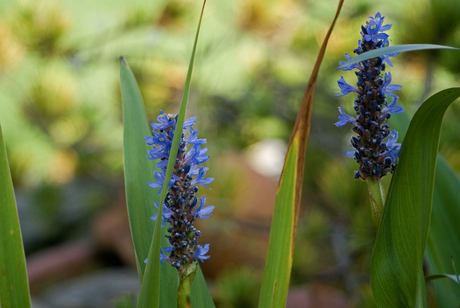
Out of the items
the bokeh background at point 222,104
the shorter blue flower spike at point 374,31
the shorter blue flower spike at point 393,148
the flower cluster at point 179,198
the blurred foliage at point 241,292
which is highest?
the bokeh background at point 222,104

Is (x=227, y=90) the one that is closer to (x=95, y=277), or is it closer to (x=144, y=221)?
(x=95, y=277)

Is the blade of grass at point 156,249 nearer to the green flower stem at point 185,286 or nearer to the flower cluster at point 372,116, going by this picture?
the green flower stem at point 185,286

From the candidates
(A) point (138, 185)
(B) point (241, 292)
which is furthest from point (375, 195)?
(B) point (241, 292)

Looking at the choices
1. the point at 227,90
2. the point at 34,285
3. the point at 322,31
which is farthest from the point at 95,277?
the point at 322,31

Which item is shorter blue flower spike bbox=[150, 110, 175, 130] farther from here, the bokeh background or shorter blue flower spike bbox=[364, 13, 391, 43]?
the bokeh background

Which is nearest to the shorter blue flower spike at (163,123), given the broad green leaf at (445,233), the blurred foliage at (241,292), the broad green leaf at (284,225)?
the broad green leaf at (284,225)
